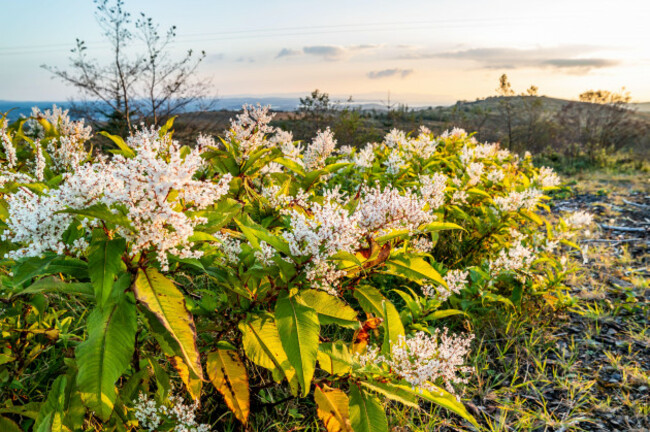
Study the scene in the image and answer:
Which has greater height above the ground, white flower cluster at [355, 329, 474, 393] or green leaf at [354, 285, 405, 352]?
green leaf at [354, 285, 405, 352]

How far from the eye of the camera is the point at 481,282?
377 cm

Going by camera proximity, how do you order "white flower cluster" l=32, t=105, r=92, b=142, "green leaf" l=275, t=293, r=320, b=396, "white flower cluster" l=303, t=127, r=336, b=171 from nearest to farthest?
"green leaf" l=275, t=293, r=320, b=396 → "white flower cluster" l=32, t=105, r=92, b=142 → "white flower cluster" l=303, t=127, r=336, b=171

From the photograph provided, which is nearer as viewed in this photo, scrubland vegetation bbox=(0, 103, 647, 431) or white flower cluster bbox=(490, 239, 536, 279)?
scrubland vegetation bbox=(0, 103, 647, 431)

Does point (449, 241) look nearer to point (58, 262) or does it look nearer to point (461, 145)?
point (461, 145)

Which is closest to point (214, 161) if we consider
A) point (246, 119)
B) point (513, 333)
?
point (246, 119)

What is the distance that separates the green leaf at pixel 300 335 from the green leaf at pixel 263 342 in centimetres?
26

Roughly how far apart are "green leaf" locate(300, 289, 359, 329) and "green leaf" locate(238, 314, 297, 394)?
0.82 feet

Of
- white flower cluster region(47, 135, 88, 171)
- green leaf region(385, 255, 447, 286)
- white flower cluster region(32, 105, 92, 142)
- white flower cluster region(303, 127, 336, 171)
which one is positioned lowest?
green leaf region(385, 255, 447, 286)

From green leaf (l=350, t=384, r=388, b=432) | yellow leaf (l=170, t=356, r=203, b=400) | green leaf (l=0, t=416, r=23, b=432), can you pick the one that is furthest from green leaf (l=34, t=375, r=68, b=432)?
green leaf (l=350, t=384, r=388, b=432)

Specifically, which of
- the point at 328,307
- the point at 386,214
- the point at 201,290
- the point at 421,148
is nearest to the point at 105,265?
the point at 201,290

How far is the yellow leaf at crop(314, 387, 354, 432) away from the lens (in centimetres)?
201

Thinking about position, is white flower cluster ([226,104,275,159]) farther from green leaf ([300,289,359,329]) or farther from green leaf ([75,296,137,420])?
green leaf ([75,296,137,420])

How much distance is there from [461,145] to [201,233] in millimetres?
5841

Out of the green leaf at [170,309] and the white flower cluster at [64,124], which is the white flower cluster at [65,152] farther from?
the green leaf at [170,309]
